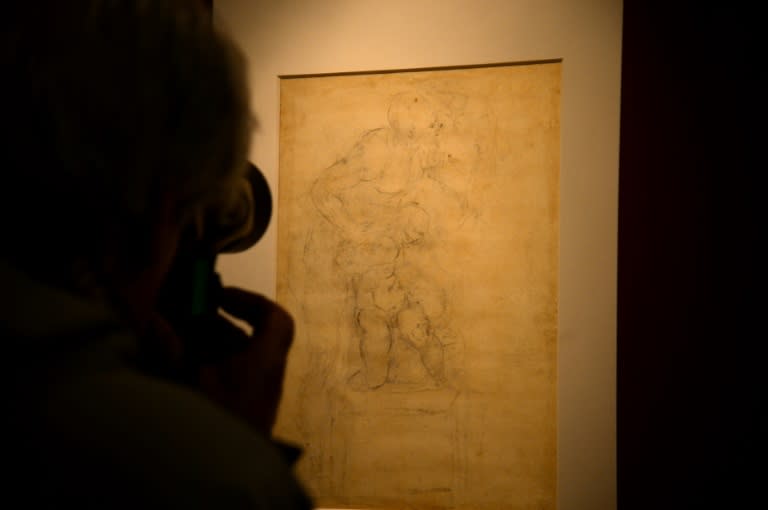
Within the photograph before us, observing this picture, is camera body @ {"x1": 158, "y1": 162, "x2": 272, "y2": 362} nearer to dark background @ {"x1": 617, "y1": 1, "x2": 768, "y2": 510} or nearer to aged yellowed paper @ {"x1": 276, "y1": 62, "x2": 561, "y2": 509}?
aged yellowed paper @ {"x1": 276, "y1": 62, "x2": 561, "y2": 509}

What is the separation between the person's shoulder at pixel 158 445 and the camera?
0.31 metres

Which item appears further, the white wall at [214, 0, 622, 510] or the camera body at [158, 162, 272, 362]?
the white wall at [214, 0, 622, 510]

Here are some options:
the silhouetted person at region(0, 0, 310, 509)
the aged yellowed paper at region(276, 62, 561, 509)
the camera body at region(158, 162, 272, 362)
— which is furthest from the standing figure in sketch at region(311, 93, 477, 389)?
the silhouetted person at region(0, 0, 310, 509)

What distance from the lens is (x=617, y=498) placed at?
145 cm

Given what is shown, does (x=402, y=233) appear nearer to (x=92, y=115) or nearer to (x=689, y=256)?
(x=689, y=256)

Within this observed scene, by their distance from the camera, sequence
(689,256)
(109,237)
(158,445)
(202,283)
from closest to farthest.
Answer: (158,445) → (109,237) → (202,283) → (689,256)

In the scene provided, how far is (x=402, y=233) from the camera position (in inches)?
62.7

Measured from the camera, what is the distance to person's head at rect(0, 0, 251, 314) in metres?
0.40

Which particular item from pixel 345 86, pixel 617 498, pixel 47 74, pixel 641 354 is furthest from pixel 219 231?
pixel 617 498

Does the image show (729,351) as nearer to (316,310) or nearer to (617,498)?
(617,498)

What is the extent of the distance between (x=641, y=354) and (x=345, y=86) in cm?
115

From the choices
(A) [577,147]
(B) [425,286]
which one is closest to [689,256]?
(A) [577,147]

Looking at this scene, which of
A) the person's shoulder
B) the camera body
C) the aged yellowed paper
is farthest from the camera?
the aged yellowed paper

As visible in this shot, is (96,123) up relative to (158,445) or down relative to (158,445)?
up
